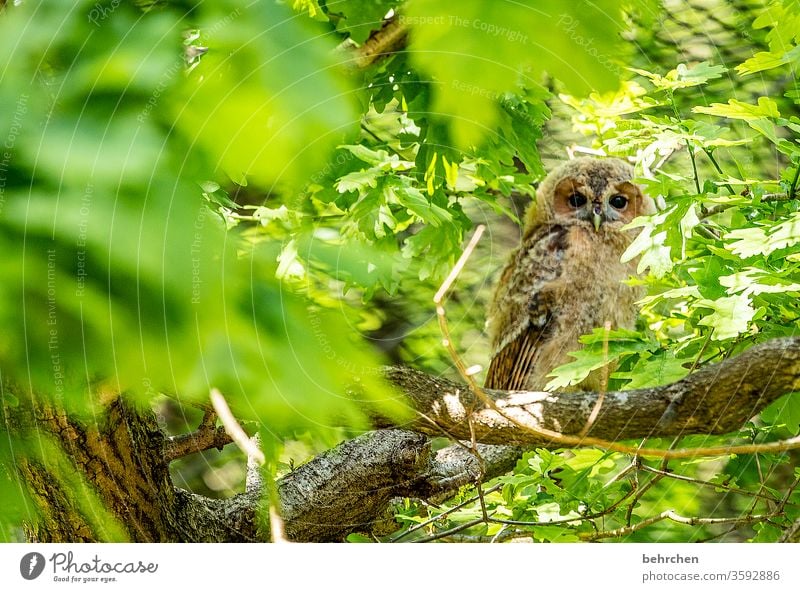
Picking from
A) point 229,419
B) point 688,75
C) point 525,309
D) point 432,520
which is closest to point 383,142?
point 688,75

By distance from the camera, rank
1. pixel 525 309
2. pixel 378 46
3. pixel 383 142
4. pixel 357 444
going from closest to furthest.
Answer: pixel 378 46, pixel 383 142, pixel 357 444, pixel 525 309

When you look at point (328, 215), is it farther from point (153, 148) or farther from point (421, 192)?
point (153, 148)

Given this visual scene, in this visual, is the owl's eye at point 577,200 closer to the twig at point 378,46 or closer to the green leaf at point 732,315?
the green leaf at point 732,315

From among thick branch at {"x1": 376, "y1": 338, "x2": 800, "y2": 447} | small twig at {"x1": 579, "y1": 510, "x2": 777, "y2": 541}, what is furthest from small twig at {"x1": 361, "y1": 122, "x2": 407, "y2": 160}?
small twig at {"x1": 579, "y1": 510, "x2": 777, "y2": 541}

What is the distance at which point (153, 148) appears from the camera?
0.66ft

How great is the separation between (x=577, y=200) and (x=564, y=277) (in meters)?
0.16

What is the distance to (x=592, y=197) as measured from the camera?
1616 mm

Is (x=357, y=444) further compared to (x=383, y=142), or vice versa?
(x=357, y=444)

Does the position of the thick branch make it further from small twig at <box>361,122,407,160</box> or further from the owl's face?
the owl's face

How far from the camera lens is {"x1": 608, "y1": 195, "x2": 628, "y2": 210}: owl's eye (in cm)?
159

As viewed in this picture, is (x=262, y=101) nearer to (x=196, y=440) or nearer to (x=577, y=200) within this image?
(x=196, y=440)

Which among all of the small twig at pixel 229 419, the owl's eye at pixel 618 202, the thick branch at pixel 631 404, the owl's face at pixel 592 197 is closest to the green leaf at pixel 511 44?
the small twig at pixel 229 419
